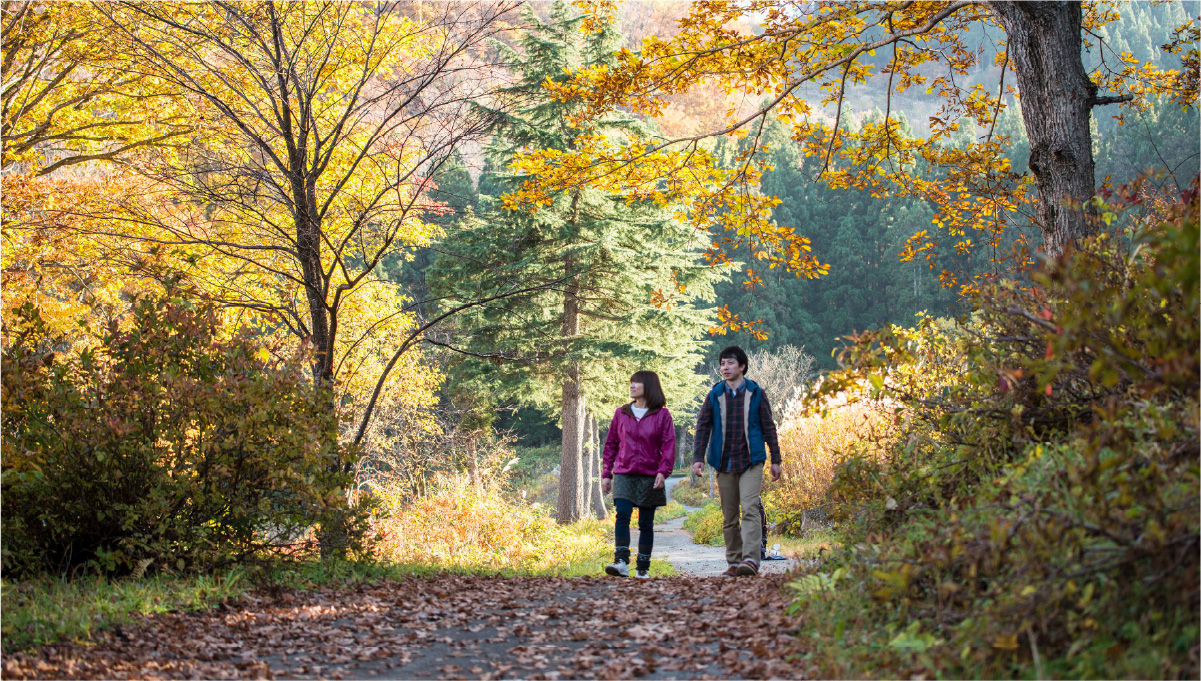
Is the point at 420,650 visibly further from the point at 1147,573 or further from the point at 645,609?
the point at 1147,573

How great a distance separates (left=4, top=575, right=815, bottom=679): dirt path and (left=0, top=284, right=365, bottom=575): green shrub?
2.07 ft

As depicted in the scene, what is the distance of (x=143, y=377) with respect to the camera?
4812 mm

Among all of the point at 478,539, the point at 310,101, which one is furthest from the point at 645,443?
the point at 478,539

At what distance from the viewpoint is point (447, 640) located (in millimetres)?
4180

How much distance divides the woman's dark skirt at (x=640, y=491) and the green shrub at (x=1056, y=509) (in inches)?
96.0

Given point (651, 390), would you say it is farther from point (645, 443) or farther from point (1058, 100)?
point (1058, 100)

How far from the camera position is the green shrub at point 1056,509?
7.73ft

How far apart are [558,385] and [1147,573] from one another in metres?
14.9

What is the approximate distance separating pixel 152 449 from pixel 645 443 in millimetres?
3597

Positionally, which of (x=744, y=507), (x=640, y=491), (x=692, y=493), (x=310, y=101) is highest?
(x=310, y=101)

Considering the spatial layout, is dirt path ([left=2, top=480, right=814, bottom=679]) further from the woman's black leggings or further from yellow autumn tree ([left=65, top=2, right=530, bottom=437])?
yellow autumn tree ([left=65, top=2, right=530, bottom=437])

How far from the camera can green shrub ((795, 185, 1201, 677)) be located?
2355 millimetres

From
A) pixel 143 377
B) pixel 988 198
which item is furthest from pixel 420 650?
pixel 988 198

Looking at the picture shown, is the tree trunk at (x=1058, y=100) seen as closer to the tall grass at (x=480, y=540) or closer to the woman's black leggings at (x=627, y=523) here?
the woman's black leggings at (x=627, y=523)
